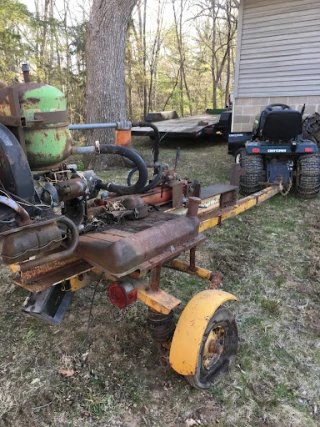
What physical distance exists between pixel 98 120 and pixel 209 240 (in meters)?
4.16

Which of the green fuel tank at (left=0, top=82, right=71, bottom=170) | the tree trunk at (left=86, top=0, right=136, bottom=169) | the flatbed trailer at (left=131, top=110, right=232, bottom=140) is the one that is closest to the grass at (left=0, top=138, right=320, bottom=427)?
the green fuel tank at (left=0, top=82, right=71, bottom=170)

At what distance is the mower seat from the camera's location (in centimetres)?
478

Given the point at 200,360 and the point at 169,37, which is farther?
the point at 169,37

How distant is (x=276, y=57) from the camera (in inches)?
322

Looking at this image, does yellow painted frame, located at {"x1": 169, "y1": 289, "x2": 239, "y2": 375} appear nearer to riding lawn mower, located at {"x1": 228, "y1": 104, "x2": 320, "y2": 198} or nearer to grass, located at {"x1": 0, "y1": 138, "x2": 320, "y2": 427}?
grass, located at {"x1": 0, "y1": 138, "x2": 320, "y2": 427}

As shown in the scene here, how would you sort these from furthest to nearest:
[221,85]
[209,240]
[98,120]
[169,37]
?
[221,85], [169,37], [98,120], [209,240]

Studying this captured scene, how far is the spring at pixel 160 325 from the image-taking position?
197 cm

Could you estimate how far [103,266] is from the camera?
164 centimetres

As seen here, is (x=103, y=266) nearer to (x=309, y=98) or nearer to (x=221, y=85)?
(x=309, y=98)

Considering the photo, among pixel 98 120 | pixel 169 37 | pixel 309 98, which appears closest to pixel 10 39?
pixel 98 120

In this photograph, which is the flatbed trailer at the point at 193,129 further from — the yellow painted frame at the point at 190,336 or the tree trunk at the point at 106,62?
the yellow painted frame at the point at 190,336

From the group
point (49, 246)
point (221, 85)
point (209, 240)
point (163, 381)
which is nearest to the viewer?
point (49, 246)

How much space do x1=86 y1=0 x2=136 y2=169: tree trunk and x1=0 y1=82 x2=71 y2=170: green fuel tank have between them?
5.12m

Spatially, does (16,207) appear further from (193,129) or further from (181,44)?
(181,44)
